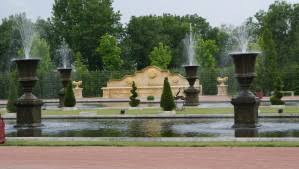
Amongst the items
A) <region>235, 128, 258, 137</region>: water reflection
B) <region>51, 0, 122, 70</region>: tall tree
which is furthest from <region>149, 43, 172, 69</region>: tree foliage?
<region>235, 128, 258, 137</region>: water reflection

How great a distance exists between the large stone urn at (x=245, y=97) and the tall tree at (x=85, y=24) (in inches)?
2313

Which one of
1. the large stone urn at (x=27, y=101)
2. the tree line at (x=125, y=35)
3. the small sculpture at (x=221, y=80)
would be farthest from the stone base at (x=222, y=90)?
the large stone urn at (x=27, y=101)

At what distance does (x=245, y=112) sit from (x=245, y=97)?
0.53m

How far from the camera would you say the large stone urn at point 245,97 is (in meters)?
19.3
